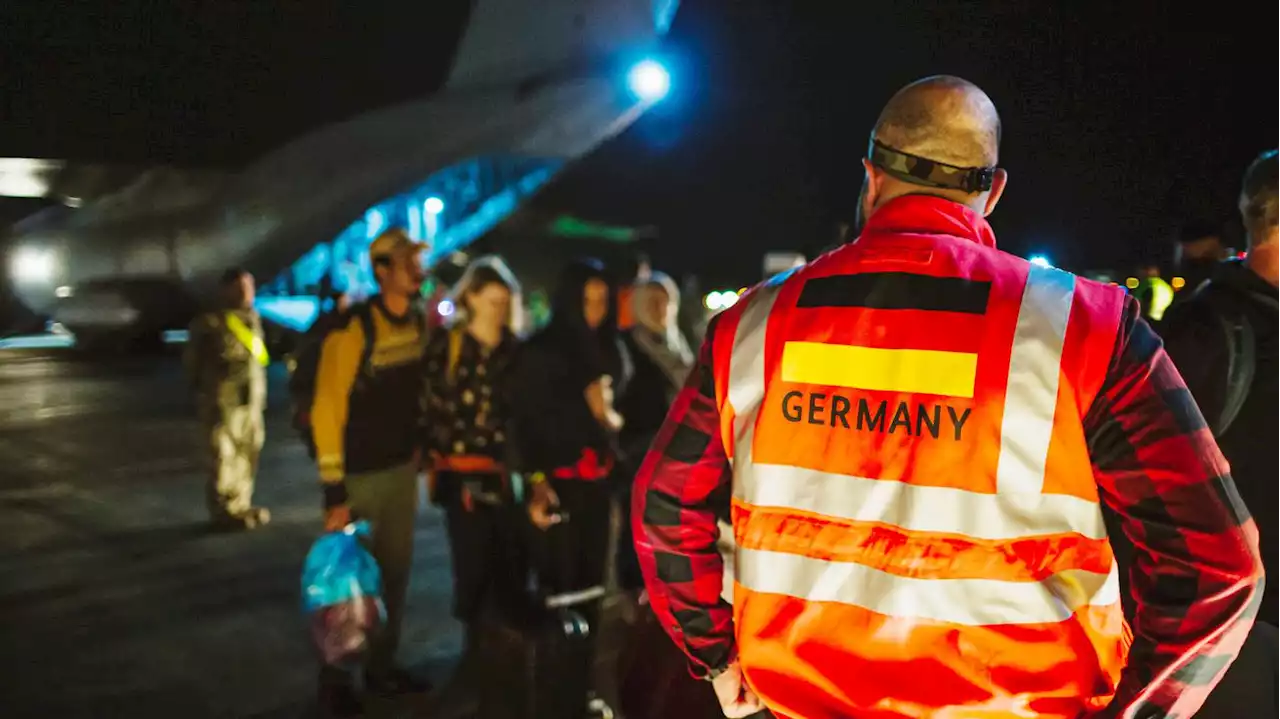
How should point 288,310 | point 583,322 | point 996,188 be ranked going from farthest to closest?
point 288,310, point 583,322, point 996,188

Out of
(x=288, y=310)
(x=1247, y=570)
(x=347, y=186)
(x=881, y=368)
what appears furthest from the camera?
(x=347, y=186)

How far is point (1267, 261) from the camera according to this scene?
2381 mm

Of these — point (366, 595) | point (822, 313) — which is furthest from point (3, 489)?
point (822, 313)

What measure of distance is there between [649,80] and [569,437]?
33.6m

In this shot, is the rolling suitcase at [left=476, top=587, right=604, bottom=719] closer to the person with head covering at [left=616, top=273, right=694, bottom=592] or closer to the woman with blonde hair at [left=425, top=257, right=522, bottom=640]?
the woman with blonde hair at [left=425, top=257, right=522, bottom=640]

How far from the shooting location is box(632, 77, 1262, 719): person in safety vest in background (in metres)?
1.34

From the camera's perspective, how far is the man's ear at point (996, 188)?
163 centimetres

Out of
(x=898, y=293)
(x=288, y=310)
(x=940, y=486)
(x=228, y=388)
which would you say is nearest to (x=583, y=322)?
(x=898, y=293)

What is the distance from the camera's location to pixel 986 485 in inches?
54.4

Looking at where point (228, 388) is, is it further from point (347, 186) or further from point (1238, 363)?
point (347, 186)

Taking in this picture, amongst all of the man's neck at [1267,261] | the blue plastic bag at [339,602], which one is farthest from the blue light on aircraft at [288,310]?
the man's neck at [1267,261]

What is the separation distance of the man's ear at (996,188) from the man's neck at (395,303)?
3111 mm

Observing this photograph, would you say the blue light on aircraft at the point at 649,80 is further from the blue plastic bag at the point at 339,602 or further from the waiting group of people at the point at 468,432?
the blue plastic bag at the point at 339,602

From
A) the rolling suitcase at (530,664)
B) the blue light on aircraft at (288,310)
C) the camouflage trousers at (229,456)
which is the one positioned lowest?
the rolling suitcase at (530,664)
